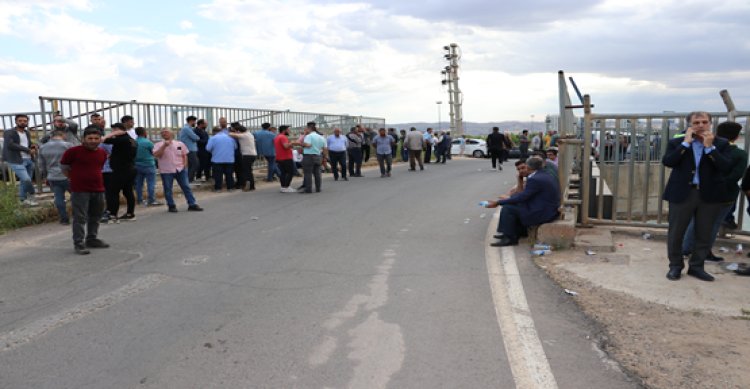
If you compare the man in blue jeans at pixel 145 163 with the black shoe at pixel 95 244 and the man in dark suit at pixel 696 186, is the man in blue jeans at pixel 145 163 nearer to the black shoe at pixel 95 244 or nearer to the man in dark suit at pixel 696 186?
the black shoe at pixel 95 244

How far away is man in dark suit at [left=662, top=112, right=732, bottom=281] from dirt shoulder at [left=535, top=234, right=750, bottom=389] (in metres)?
0.28

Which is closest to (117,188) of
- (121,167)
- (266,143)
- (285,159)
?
(121,167)

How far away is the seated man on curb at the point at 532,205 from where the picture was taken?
8.13 m

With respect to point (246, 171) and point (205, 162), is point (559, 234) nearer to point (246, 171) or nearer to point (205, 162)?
point (246, 171)

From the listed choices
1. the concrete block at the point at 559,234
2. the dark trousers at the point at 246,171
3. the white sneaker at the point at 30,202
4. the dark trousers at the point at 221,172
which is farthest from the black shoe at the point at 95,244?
the dark trousers at the point at 246,171

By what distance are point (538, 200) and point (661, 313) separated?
10.0 ft

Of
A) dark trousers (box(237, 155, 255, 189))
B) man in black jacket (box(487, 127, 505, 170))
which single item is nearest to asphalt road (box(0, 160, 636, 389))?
dark trousers (box(237, 155, 255, 189))

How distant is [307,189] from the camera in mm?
14898

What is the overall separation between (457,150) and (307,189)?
28901 mm

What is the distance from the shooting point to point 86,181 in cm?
809

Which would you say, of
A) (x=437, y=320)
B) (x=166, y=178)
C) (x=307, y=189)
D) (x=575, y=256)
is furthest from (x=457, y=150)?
(x=437, y=320)

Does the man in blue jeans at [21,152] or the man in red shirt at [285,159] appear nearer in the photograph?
the man in blue jeans at [21,152]

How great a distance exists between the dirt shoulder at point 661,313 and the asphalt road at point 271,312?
241 mm

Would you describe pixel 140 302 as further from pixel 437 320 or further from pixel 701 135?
pixel 701 135
